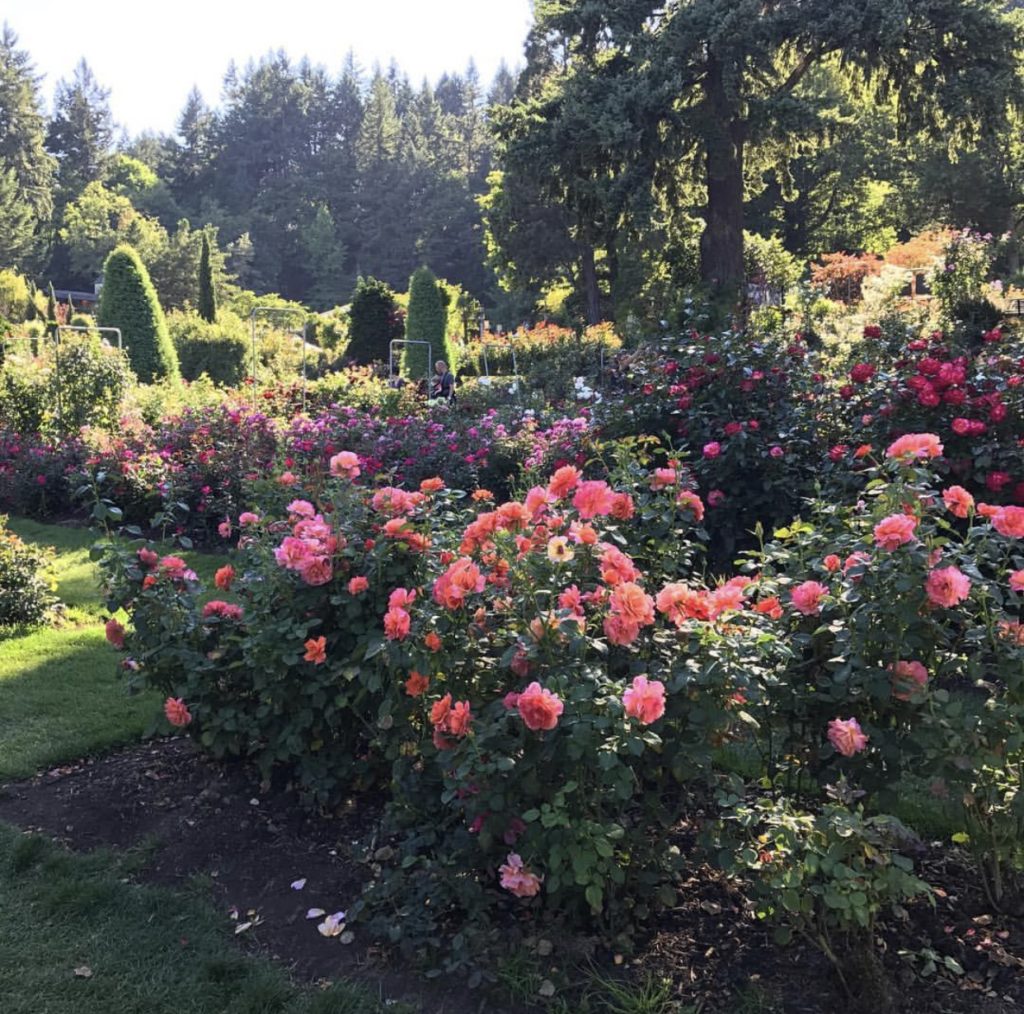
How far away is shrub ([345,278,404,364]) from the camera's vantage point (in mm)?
21297

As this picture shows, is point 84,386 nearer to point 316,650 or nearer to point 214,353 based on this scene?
point 316,650

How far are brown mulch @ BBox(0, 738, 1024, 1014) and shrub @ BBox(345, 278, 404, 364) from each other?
18720mm

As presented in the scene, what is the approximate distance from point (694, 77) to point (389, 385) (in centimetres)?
685

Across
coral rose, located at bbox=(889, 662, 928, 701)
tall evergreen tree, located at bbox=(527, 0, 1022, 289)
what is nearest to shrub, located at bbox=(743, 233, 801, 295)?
tall evergreen tree, located at bbox=(527, 0, 1022, 289)

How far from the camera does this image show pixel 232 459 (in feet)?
24.6

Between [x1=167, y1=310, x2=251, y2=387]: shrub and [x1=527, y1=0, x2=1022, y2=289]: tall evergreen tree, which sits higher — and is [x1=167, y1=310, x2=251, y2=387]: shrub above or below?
below

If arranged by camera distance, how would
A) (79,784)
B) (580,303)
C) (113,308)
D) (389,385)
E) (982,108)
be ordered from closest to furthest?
(79,784), (389,385), (982,108), (113,308), (580,303)

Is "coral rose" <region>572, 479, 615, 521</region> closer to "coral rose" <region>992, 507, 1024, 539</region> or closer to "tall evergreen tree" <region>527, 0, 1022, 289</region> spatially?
"coral rose" <region>992, 507, 1024, 539</region>

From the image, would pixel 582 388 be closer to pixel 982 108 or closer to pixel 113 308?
pixel 982 108

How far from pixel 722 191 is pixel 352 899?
15164 millimetres

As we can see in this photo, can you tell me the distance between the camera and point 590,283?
23250 millimetres

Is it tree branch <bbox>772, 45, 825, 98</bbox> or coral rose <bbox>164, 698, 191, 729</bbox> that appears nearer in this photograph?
coral rose <bbox>164, 698, 191, 729</bbox>

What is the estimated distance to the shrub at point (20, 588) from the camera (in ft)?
16.4

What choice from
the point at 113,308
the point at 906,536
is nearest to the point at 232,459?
the point at 906,536
